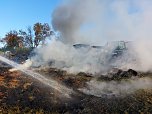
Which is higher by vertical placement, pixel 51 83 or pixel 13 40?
pixel 13 40

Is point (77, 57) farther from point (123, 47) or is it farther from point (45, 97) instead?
point (45, 97)

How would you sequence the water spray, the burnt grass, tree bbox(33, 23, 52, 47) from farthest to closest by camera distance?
tree bbox(33, 23, 52, 47)
the water spray
the burnt grass

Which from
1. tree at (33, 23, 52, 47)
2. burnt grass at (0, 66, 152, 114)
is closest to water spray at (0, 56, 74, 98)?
burnt grass at (0, 66, 152, 114)

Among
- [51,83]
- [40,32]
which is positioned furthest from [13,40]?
[51,83]

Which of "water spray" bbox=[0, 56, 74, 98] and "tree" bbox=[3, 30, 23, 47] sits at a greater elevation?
"tree" bbox=[3, 30, 23, 47]

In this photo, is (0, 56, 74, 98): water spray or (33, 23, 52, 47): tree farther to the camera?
(33, 23, 52, 47): tree

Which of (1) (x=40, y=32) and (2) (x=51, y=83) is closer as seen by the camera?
(2) (x=51, y=83)

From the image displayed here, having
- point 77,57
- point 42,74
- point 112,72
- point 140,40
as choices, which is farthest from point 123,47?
point 42,74

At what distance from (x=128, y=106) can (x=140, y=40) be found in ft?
52.6

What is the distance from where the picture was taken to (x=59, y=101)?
22688 millimetres

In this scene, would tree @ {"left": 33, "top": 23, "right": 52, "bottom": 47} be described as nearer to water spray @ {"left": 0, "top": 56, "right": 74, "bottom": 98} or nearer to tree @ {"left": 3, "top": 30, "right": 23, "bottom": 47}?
tree @ {"left": 3, "top": 30, "right": 23, "bottom": 47}

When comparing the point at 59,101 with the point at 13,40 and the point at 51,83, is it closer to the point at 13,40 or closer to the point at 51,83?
the point at 51,83

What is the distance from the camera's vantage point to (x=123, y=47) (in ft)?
123

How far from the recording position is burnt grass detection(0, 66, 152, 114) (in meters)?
20.9
